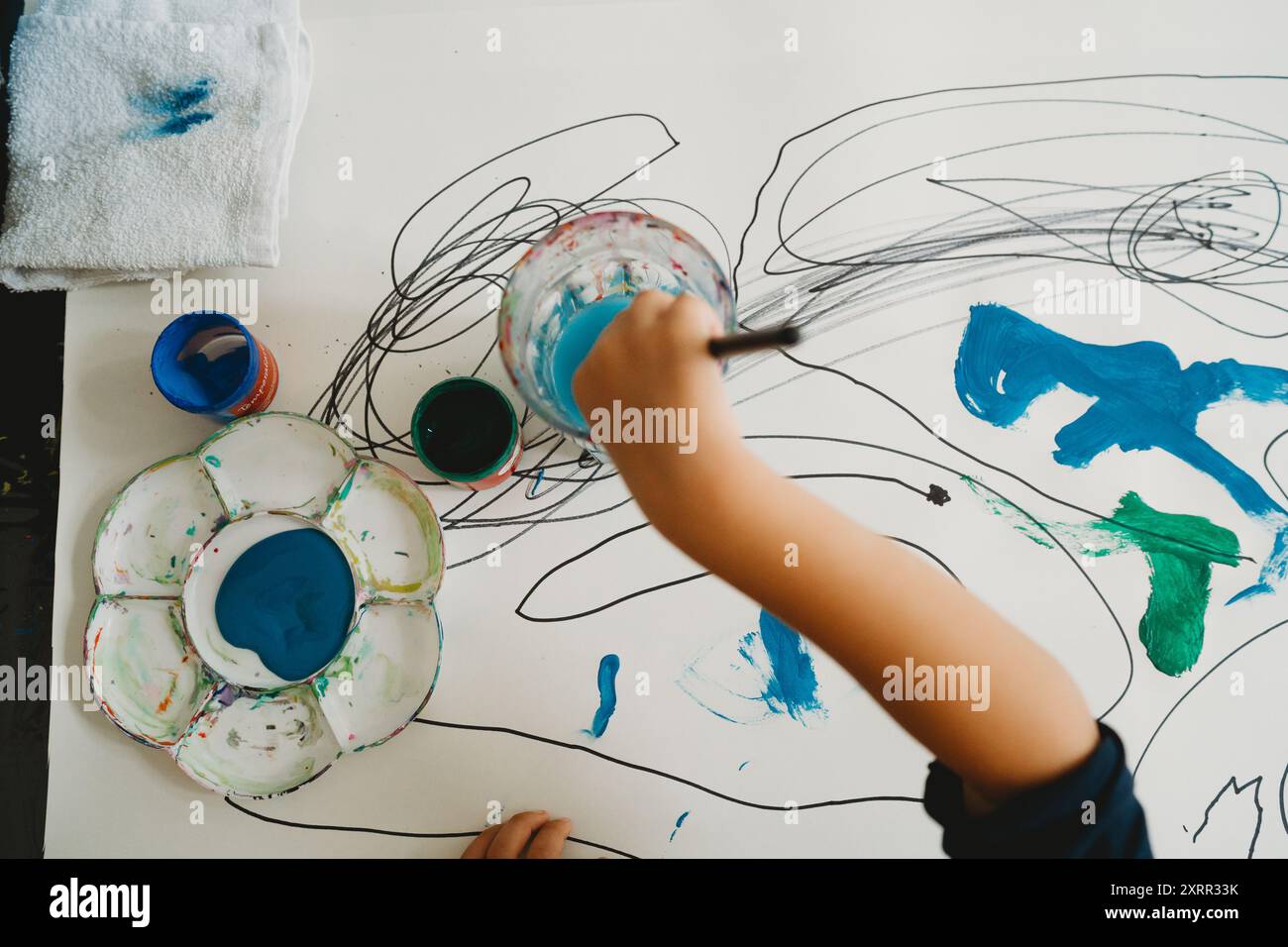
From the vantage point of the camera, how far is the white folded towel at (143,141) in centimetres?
77

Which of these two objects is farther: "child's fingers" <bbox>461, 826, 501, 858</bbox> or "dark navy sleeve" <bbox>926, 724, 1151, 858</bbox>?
"child's fingers" <bbox>461, 826, 501, 858</bbox>

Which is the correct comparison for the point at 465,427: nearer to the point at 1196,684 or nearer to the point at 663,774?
the point at 663,774

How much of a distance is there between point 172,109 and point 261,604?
0.50 meters

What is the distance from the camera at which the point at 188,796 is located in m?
0.75

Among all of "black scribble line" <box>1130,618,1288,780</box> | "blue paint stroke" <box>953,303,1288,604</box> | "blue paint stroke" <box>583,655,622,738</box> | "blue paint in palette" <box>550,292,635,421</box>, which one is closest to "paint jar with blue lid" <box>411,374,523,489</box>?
"blue paint in palette" <box>550,292,635,421</box>

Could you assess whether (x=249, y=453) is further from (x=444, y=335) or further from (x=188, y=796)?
(x=188, y=796)

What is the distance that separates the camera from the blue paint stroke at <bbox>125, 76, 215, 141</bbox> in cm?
77

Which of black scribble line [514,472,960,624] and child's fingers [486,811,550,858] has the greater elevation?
black scribble line [514,472,960,624]

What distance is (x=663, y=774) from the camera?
75 cm

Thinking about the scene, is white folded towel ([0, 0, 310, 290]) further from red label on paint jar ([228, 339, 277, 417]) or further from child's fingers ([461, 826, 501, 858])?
child's fingers ([461, 826, 501, 858])

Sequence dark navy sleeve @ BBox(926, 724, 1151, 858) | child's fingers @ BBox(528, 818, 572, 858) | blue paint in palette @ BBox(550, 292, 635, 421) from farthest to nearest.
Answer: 1. child's fingers @ BBox(528, 818, 572, 858)
2. blue paint in palette @ BBox(550, 292, 635, 421)
3. dark navy sleeve @ BBox(926, 724, 1151, 858)

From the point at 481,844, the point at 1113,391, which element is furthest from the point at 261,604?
the point at 1113,391

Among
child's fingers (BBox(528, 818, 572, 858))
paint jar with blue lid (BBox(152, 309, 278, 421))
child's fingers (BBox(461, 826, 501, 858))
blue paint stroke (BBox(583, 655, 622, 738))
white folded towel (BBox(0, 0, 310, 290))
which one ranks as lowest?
child's fingers (BBox(461, 826, 501, 858))
